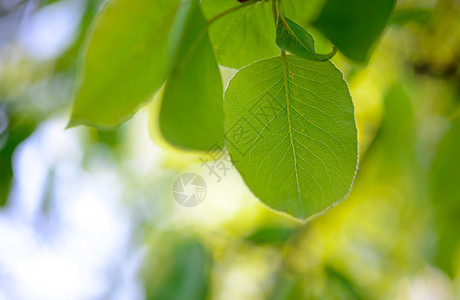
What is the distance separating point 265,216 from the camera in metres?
1.16

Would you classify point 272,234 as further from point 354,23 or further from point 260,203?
point 354,23

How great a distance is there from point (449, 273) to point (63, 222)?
1040 mm

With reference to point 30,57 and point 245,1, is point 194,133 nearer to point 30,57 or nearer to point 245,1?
point 245,1

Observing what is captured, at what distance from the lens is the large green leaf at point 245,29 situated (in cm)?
37

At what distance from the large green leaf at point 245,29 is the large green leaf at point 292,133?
2.7 inches

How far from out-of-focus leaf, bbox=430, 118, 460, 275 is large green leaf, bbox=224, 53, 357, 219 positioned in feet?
1.72

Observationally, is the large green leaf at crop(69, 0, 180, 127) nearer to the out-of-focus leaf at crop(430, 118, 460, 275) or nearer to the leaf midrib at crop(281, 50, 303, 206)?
the leaf midrib at crop(281, 50, 303, 206)

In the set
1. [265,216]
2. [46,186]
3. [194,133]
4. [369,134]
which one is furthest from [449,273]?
[46,186]

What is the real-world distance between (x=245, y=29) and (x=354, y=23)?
0.38ft

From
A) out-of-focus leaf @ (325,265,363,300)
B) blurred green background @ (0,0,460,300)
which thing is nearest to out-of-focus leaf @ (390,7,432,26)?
blurred green background @ (0,0,460,300)

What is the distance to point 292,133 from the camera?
343mm

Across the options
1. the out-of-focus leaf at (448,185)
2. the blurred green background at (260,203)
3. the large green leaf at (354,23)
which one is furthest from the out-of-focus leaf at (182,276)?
the large green leaf at (354,23)

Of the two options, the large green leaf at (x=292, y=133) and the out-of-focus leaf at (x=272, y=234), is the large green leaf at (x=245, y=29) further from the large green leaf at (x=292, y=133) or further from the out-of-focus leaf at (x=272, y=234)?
the out-of-focus leaf at (x=272, y=234)

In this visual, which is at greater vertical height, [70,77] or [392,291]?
[70,77]
